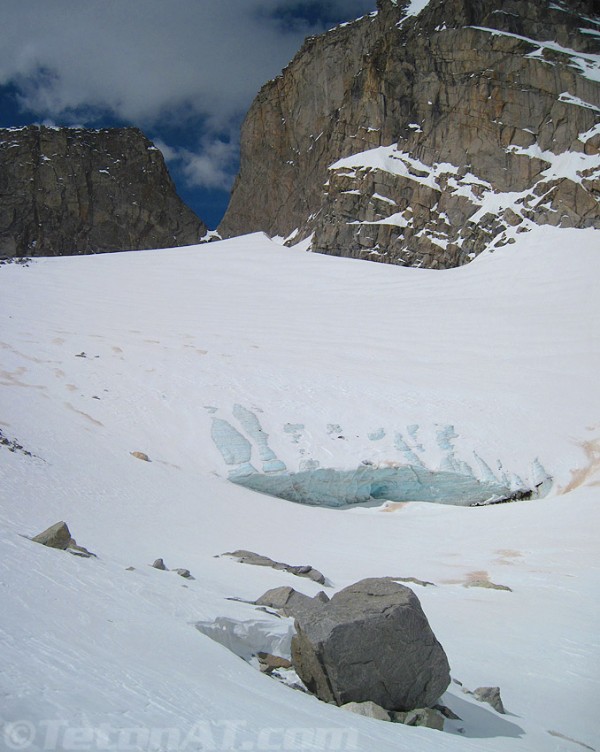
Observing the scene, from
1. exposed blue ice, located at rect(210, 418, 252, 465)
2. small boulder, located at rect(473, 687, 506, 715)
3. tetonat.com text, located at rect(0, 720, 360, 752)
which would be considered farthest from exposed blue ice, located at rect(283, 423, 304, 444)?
tetonat.com text, located at rect(0, 720, 360, 752)

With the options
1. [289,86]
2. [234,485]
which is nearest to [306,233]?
[289,86]

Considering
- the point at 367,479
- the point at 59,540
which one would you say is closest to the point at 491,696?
the point at 59,540

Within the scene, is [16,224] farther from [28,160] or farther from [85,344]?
A: [85,344]

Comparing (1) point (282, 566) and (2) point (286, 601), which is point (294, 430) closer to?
(1) point (282, 566)

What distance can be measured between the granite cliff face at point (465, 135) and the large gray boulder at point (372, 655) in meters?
44.4

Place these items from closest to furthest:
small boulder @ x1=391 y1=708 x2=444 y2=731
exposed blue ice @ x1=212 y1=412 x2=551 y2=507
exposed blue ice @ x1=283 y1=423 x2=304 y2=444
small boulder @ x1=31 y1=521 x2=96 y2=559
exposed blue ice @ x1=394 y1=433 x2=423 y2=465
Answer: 1. small boulder @ x1=391 y1=708 x2=444 y2=731
2. small boulder @ x1=31 y1=521 x2=96 y2=559
3. exposed blue ice @ x1=212 y1=412 x2=551 y2=507
4. exposed blue ice @ x1=394 y1=433 x2=423 y2=465
5. exposed blue ice @ x1=283 y1=423 x2=304 y2=444

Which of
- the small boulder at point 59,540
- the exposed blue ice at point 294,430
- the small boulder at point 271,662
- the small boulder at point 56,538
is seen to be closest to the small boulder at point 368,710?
the small boulder at point 271,662

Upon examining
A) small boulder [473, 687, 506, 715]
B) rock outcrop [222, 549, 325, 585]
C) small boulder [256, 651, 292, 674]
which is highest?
small boulder [256, 651, 292, 674]

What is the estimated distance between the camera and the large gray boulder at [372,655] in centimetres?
445

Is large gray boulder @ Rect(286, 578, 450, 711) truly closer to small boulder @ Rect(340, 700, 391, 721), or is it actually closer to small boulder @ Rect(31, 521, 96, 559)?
small boulder @ Rect(340, 700, 391, 721)

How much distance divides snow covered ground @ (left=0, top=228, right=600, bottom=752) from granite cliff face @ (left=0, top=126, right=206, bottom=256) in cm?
5273

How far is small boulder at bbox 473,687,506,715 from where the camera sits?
17.0 feet

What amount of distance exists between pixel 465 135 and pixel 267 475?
44.0 m

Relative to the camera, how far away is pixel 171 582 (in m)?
6.03
